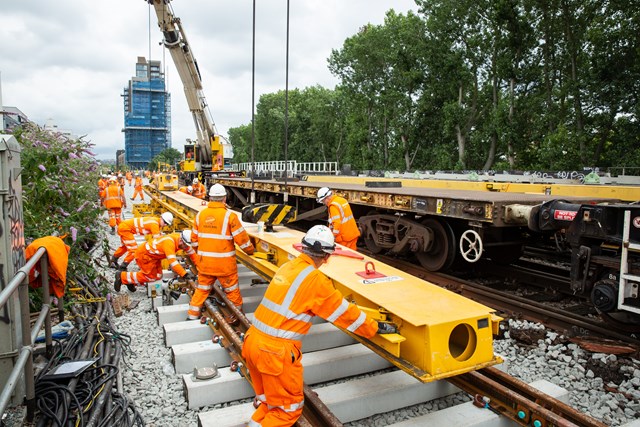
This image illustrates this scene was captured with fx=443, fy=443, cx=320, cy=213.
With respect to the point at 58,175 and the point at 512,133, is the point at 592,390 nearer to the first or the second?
the point at 58,175

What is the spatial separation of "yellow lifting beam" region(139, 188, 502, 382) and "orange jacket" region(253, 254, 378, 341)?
206 mm

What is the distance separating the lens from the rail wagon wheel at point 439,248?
6969mm

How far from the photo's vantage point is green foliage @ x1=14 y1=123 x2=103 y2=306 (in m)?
4.88

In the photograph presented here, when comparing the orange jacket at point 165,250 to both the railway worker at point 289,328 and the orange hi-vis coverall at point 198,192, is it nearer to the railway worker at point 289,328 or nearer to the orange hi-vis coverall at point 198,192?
the railway worker at point 289,328

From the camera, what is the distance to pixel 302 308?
2908mm

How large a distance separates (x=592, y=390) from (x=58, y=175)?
6.42 m

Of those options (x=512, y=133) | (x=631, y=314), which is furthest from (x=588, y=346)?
(x=512, y=133)

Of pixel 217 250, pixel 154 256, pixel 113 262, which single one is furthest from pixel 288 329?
pixel 113 262

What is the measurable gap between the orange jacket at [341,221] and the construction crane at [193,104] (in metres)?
12.4

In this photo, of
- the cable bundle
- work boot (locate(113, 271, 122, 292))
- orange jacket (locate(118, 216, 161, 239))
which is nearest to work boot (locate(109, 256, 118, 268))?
orange jacket (locate(118, 216, 161, 239))

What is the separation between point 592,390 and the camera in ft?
12.7

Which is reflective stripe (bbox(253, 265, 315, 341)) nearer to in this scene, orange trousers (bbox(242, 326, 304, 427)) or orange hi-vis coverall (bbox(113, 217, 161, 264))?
orange trousers (bbox(242, 326, 304, 427))

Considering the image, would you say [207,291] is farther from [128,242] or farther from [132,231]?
[132,231]

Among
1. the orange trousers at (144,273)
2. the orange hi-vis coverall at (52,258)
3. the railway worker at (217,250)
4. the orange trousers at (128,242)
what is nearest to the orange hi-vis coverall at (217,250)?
the railway worker at (217,250)
